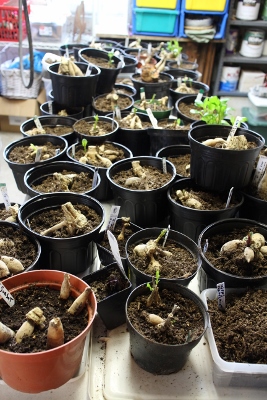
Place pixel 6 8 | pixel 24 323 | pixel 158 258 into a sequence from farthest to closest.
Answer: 1. pixel 6 8
2. pixel 158 258
3. pixel 24 323

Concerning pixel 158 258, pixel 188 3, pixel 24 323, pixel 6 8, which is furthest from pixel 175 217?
pixel 188 3

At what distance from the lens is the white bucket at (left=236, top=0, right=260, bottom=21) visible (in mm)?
3438

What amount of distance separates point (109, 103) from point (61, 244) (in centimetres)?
129

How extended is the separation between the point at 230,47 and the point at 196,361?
3607mm

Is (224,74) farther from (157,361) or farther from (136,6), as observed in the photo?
(157,361)

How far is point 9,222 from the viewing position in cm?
115

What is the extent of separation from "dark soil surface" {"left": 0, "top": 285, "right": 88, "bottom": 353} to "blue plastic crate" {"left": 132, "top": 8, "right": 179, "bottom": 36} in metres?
3.24

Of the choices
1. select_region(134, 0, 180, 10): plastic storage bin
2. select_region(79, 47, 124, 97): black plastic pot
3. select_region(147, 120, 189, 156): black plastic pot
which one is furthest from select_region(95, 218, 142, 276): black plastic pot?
select_region(134, 0, 180, 10): plastic storage bin

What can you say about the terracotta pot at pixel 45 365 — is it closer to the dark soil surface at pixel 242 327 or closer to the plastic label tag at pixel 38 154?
the dark soil surface at pixel 242 327

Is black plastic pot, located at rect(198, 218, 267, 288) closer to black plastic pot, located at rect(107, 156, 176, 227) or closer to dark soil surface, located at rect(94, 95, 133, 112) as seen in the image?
black plastic pot, located at rect(107, 156, 176, 227)

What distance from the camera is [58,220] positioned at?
3.89 feet

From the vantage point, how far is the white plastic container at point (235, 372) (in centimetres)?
82

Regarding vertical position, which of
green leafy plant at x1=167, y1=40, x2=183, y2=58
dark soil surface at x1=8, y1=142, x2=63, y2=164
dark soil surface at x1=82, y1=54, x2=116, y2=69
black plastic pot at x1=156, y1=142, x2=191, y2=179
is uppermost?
green leafy plant at x1=167, y1=40, x2=183, y2=58

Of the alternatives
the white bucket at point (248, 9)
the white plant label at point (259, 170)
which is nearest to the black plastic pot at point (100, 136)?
the white plant label at point (259, 170)
